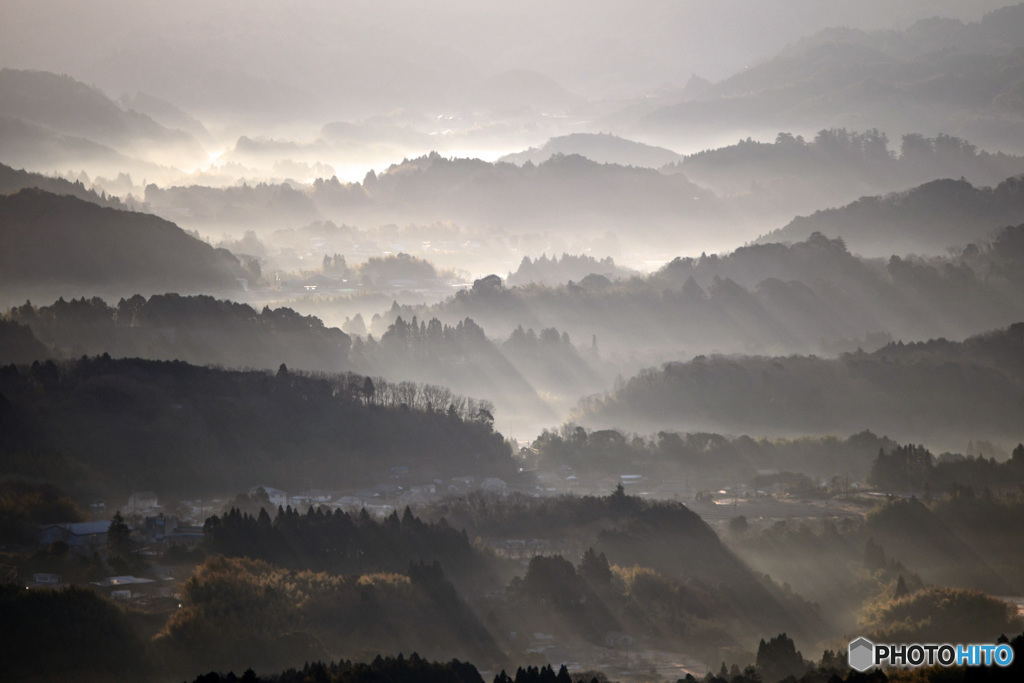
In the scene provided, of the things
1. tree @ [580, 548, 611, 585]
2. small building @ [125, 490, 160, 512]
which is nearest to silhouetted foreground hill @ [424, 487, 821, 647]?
tree @ [580, 548, 611, 585]

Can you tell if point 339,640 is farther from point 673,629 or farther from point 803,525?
point 803,525

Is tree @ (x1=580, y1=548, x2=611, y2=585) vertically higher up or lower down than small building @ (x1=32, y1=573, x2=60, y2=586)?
higher up

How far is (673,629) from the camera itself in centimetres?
11706

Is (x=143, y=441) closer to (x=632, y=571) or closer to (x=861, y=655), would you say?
(x=632, y=571)

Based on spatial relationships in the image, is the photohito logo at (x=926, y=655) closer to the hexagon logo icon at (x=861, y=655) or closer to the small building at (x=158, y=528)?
the hexagon logo icon at (x=861, y=655)

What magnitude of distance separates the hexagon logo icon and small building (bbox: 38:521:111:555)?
81266mm

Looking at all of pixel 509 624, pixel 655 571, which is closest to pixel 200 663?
pixel 509 624

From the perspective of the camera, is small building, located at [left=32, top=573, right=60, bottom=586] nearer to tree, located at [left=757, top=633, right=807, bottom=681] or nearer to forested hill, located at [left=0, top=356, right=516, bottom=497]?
forested hill, located at [left=0, top=356, right=516, bottom=497]

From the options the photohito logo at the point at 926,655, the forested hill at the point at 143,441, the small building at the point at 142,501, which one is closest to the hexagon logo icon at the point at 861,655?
the photohito logo at the point at 926,655

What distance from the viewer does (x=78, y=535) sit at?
121 metres

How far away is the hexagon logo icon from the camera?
9242 centimetres

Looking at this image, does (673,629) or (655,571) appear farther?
(655,571)

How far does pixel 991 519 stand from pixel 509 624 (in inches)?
3400

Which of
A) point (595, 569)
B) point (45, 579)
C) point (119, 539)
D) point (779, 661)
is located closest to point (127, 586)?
point (45, 579)
